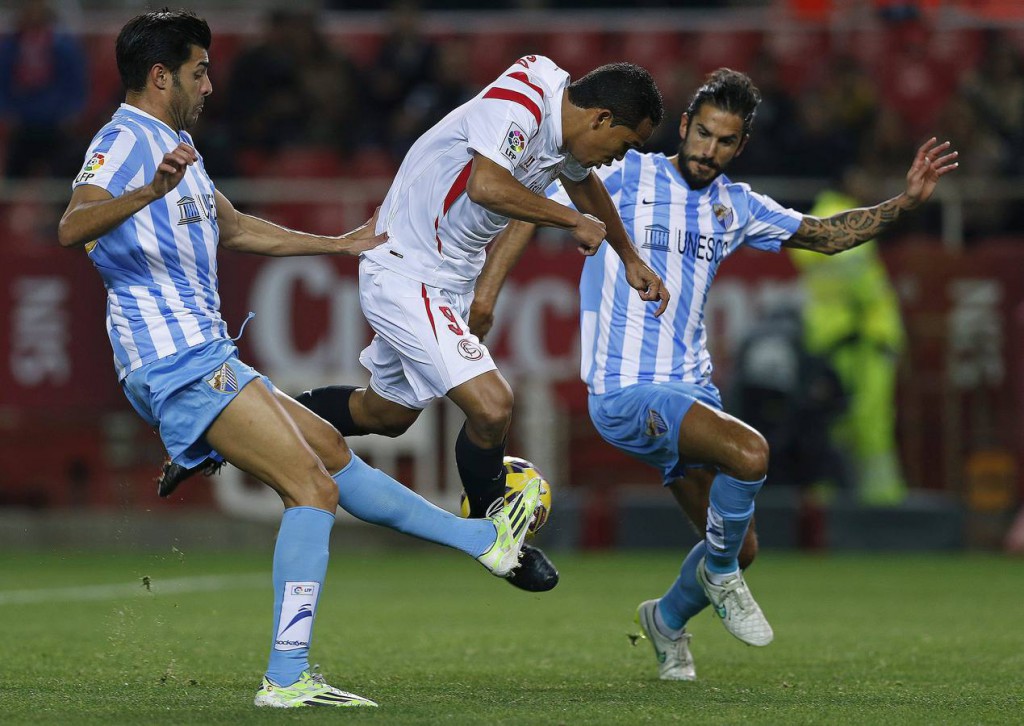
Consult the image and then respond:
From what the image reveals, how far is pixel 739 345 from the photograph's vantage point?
1306cm

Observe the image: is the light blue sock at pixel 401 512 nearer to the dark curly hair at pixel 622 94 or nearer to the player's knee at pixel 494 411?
the player's knee at pixel 494 411

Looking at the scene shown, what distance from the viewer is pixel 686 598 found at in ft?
23.2

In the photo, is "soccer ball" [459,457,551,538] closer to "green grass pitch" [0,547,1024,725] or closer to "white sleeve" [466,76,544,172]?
"green grass pitch" [0,547,1024,725]

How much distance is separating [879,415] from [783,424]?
31.7 inches

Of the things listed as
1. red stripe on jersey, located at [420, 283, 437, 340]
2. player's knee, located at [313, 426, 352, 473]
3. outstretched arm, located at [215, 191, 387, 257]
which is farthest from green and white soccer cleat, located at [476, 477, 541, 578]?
outstretched arm, located at [215, 191, 387, 257]

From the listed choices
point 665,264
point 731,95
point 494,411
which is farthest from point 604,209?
point 494,411

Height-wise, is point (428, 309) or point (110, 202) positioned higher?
point (110, 202)

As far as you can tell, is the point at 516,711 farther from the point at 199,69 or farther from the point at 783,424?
the point at 783,424

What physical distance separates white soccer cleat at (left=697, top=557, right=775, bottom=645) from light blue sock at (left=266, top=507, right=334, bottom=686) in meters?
1.86

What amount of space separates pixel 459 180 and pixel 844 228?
5.81ft

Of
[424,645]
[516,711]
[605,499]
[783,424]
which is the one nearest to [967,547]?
[783,424]

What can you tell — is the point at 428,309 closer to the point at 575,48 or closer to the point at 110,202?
the point at 110,202

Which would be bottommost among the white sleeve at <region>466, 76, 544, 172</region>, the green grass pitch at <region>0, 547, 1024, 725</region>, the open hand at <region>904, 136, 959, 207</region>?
the green grass pitch at <region>0, 547, 1024, 725</region>

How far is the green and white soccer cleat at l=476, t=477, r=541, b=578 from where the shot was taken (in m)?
6.22
